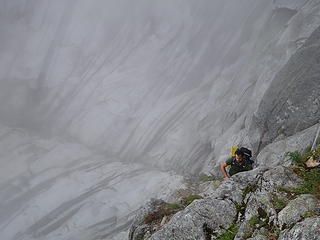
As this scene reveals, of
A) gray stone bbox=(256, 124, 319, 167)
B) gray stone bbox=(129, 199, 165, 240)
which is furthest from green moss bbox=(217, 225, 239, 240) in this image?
gray stone bbox=(256, 124, 319, 167)

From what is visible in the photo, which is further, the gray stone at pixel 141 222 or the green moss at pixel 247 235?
the gray stone at pixel 141 222

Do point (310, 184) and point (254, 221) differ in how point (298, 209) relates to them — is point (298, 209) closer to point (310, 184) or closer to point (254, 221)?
point (254, 221)

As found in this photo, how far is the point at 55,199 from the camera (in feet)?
110

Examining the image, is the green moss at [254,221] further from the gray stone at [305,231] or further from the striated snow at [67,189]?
the striated snow at [67,189]

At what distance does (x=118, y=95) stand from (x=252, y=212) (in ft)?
127

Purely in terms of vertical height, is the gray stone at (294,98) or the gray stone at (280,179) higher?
the gray stone at (294,98)

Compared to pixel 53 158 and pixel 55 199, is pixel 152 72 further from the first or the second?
pixel 55 199

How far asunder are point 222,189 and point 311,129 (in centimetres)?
792

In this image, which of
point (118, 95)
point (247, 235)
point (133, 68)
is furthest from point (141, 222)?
point (133, 68)

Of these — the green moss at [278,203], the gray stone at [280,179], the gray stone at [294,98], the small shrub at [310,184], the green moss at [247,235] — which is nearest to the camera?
the green moss at [247,235]

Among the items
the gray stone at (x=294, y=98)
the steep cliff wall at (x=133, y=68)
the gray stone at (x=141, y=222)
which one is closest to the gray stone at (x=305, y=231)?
the gray stone at (x=141, y=222)

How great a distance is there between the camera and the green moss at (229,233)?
812 centimetres

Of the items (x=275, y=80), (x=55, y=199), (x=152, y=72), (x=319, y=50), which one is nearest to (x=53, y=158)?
(x=55, y=199)

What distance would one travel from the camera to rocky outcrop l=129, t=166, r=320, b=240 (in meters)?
7.39
